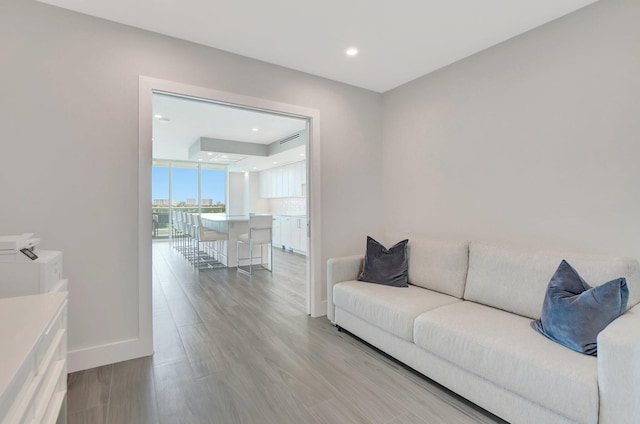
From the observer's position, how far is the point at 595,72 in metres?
2.04

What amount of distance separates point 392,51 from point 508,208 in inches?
65.8

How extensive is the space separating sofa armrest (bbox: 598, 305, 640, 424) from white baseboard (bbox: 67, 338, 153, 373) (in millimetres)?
2790

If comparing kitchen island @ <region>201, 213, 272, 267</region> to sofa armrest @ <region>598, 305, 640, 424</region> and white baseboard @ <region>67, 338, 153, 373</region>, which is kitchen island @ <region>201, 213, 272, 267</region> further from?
sofa armrest @ <region>598, 305, 640, 424</region>

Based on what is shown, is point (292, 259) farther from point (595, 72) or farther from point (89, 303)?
point (595, 72)

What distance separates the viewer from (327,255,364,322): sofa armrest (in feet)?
9.59

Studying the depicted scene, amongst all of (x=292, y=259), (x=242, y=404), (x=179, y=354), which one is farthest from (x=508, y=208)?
(x=292, y=259)

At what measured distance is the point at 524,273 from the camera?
2.11 m

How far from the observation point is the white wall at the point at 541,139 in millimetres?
1942

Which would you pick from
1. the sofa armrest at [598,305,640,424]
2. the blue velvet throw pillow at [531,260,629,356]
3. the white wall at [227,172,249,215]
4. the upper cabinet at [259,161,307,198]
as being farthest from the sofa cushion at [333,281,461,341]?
the white wall at [227,172,249,215]

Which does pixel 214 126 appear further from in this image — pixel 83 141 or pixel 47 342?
pixel 47 342

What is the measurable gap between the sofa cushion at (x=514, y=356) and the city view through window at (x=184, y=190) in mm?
8722

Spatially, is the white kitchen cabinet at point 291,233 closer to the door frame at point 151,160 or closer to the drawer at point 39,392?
the door frame at point 151,160

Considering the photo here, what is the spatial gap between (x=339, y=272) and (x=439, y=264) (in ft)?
2.97

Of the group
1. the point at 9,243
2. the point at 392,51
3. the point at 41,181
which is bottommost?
the point at 9,243
